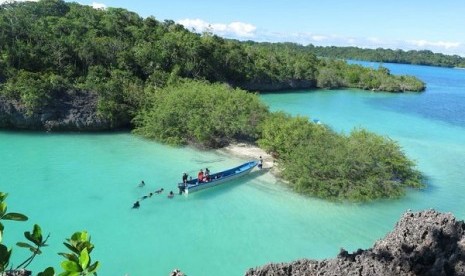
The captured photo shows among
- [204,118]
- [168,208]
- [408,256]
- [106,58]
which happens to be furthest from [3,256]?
[106,58]

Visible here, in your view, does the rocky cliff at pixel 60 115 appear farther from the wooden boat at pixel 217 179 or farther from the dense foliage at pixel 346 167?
the dense foliage at pixel 346 167

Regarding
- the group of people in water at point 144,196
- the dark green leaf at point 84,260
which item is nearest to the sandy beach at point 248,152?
the group of people in water at point 144,196

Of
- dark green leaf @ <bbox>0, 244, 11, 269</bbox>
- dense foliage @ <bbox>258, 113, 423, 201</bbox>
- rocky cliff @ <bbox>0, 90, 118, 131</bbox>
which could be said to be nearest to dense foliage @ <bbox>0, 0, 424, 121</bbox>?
rocky cliff @ <bbox>0, 90, 118, 131</bbox>

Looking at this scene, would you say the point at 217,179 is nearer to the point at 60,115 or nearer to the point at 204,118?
the point at 204,118

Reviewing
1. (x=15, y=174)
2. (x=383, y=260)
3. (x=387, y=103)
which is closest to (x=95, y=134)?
(x=15, y=174)

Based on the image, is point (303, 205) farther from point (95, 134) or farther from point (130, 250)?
point (95, 134)

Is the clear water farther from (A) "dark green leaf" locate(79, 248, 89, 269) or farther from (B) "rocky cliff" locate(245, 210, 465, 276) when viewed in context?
(A) "dark green leaf" locate(79, 248, 89, 269)
